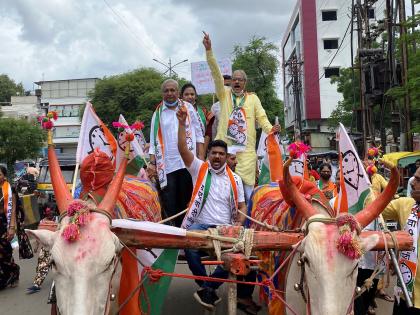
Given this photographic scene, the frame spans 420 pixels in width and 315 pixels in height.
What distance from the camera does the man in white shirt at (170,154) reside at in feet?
19.9

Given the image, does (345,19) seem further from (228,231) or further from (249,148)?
(228,231)

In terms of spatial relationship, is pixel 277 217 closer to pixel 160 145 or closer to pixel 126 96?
pixel 160 145

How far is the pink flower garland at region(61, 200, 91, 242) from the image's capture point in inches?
117

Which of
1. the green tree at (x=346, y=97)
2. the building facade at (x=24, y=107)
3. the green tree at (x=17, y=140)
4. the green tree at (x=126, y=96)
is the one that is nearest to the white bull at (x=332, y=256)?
the green tree at (x=17, y=140)

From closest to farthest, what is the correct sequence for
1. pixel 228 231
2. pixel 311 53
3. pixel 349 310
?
pixel 349 310, pixel 228 231, pixel 311 53

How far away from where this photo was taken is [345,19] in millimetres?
50188

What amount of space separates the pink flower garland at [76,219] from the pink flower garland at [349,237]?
1542 millimetres

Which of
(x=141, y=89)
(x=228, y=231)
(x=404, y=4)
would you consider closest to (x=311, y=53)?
(x=141, y=89)

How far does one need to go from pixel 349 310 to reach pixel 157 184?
412 centimetres

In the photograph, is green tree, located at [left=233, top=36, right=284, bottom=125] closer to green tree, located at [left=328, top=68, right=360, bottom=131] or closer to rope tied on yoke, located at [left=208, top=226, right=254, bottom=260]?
green tree, located at [left=328, top=68, right=360, bottom=131]

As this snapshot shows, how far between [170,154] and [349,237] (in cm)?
340

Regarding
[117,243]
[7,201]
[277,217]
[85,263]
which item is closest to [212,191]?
[277,217]

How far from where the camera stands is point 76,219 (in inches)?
121

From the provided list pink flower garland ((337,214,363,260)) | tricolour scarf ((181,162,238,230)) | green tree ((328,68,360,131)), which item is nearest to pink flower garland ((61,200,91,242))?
pink flower garland ((337,214,363,260))
